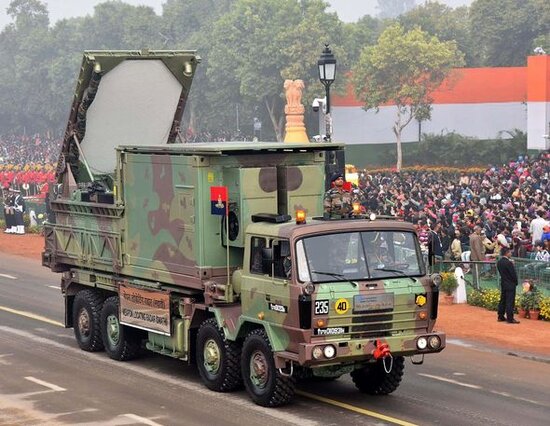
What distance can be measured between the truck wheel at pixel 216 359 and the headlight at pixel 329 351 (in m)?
1.99

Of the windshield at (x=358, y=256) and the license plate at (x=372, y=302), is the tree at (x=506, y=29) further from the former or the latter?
the license plate at (x=372, y=302)

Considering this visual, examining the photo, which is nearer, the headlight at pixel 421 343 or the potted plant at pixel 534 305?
the headlight at pixel 421 343

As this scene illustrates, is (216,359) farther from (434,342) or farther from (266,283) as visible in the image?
(434,342)

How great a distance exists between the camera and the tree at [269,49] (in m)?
94.4

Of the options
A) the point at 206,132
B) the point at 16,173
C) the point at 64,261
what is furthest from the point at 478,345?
the point at 206,132

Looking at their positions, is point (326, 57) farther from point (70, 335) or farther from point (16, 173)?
point (16, 173)

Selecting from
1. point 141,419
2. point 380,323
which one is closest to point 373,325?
point 380,323

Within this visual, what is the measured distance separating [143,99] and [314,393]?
23.6ft

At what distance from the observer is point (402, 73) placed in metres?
82.4

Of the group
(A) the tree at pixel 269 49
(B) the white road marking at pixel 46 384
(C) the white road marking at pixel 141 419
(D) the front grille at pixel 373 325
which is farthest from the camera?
(A) the tree at pixel 269 49

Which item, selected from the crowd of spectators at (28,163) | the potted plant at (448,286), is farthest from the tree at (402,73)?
the potted plant at (448,286)

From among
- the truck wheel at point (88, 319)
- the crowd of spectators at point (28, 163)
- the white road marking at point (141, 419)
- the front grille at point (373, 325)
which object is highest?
the crowd of spectators at point (28, 163)

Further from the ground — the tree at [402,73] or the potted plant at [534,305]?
the tree at [402,73]

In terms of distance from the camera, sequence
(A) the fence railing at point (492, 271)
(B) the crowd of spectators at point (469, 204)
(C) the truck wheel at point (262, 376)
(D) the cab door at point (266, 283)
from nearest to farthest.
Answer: (D) the cab door at point (266, 283) → (C) the truck wheel at point (262, 376) → (A) the fence railing at point (492, 271) → (B) the crowd of spectators at point (469, 204)
